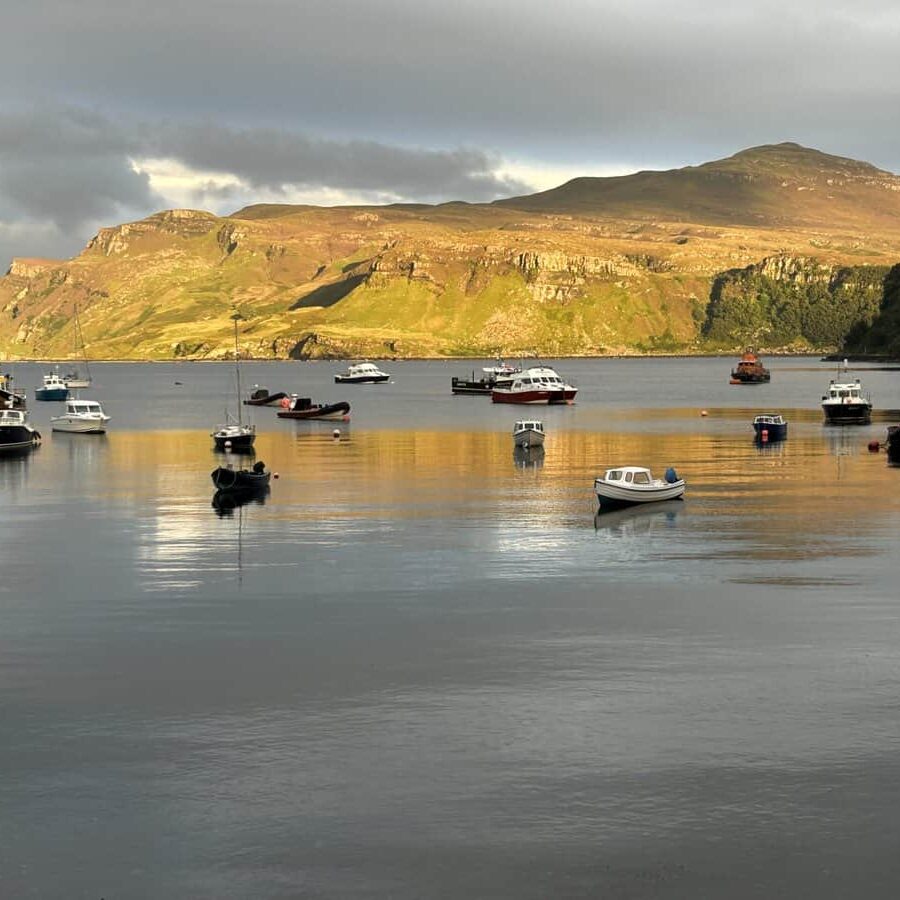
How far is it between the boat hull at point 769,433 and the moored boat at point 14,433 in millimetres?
74940

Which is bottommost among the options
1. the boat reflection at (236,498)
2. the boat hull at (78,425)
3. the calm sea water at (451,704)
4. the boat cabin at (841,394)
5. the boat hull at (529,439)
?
the calm sea water at (451,704)

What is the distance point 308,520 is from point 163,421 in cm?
12212

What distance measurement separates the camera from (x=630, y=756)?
1288 inches

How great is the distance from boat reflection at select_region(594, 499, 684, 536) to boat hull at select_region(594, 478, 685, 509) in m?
0.41

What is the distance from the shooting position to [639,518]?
7794 cm

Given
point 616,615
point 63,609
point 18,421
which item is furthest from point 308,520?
point 18,421

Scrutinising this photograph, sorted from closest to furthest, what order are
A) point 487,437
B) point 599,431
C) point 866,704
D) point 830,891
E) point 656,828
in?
A: point 830,891, point 656,828, point 866,704, point 487,437, point 599,431

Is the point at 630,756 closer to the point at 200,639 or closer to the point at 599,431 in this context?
the point at 200,639

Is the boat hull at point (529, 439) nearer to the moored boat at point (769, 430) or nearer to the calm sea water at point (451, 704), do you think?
the moored boat at point (769, 430)

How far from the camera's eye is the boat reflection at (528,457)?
114 m

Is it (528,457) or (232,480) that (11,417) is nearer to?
(528,457)

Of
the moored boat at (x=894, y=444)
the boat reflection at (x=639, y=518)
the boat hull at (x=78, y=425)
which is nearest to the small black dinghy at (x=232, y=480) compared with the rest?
the boat reflection at (x=639, y=518)

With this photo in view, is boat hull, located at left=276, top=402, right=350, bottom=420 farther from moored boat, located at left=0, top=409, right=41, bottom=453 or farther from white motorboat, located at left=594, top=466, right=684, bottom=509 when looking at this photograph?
white motorboat, located at left=594, top=466, right=684, bottom=509

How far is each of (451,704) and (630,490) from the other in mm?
45577
